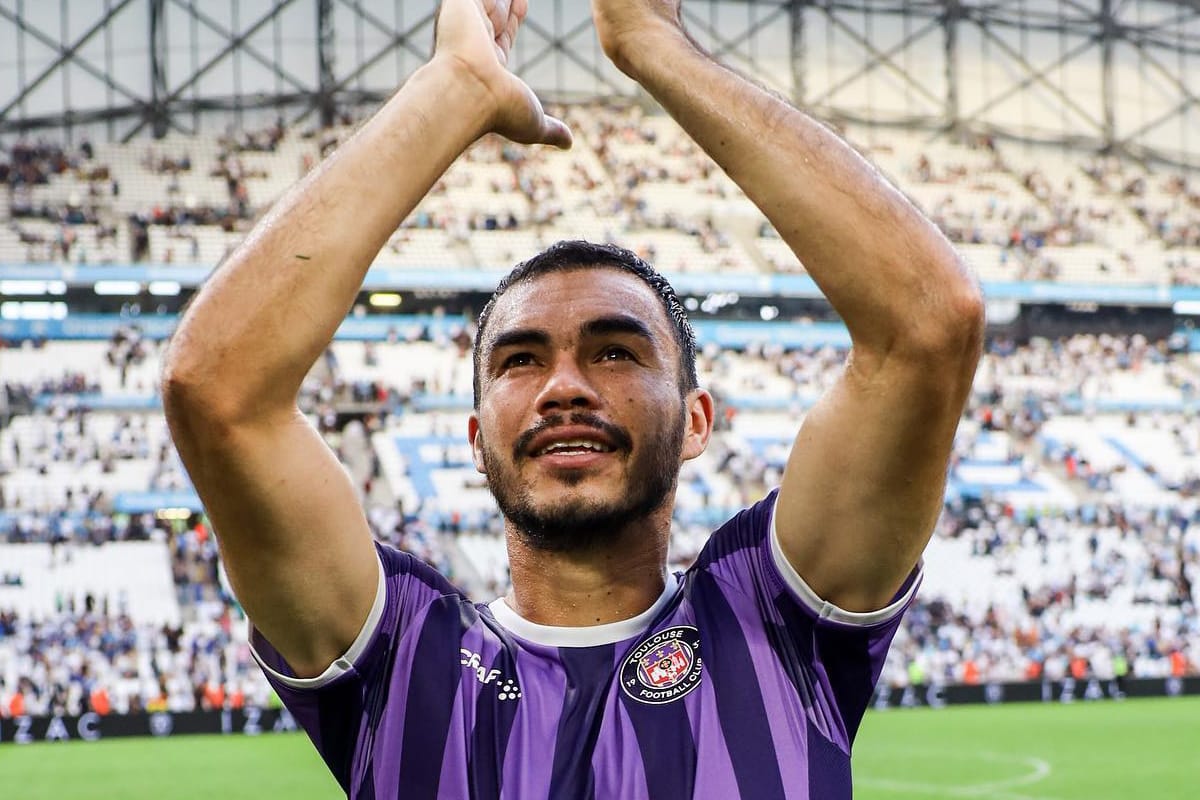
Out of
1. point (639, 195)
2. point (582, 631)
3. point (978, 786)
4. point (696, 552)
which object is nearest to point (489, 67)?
point (582, 631)

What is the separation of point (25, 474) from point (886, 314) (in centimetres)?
3119

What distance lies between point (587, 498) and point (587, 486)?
2 cm

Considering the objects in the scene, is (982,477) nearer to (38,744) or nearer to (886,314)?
(38,744)

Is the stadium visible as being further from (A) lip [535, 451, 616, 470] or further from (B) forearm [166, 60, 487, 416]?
(B) forearm [166, 60, 487, 416]

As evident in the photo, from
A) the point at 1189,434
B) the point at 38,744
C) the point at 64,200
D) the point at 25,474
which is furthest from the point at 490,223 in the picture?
the point at 38,744

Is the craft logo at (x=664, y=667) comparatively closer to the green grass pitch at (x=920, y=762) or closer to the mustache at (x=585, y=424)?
the mustache at (x=585, y=424)

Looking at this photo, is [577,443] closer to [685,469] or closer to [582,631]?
[582,631]

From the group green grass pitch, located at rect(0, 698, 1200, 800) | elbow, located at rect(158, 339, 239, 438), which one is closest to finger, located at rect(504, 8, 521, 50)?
elbow, located at rect(158, 339, 239, 438)

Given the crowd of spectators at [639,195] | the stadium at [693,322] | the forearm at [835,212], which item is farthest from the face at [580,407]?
the crowd of spectators at [639,195]

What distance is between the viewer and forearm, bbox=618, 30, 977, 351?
7.22ft

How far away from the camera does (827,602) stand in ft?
7.95

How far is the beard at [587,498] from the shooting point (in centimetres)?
245

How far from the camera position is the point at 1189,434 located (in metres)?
36.7

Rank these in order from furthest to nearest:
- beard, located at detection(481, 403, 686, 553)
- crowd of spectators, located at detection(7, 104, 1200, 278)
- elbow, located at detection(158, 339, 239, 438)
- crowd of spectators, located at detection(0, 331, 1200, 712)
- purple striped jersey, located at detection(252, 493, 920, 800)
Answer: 1. crowd of spectators, located at detection(7, 104, 1200, 278)
2. crowd of spectators, located at detection(0, 331, 1200, 712)
3. beard, located at detection(481, 403, 686, 553)
4. purple striped jersey, located at detection(252, 493, 920, 800)
5. elbow, located at detection(158, 339, 239, 438)
